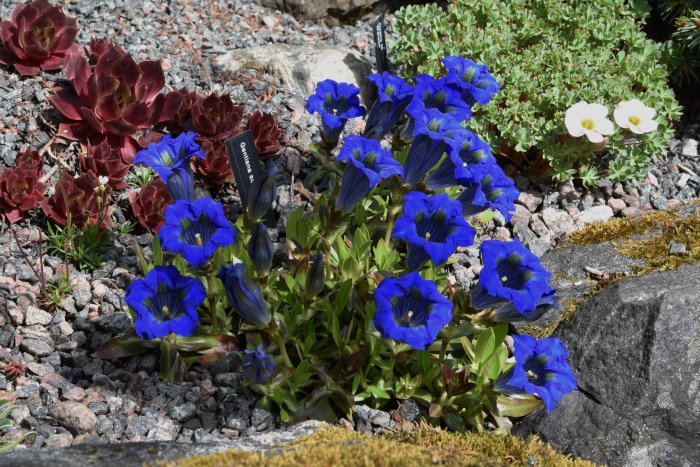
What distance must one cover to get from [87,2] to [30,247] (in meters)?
Answer: 2.29

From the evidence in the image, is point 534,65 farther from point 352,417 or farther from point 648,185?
point 352,417

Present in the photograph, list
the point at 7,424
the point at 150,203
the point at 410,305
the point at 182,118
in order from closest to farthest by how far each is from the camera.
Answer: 1. the point at 410,305
2. the point at 7,424
3. the point at 150,203
4. the point at 182,118

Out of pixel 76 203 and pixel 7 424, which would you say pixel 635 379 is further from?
pixel 76 203

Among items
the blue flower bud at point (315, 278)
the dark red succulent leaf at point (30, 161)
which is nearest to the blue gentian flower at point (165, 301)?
the blue flower bud at point (315, 278)

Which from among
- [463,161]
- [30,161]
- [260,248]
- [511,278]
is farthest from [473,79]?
[30,161]

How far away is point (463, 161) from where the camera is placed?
3.32m

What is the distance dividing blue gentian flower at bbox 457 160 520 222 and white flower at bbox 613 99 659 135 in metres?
1.71

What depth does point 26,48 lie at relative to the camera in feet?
14.4

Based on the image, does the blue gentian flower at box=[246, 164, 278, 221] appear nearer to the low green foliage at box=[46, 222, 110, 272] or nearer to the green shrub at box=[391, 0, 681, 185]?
the low green foliage at box=[46, 222, 110, 272]

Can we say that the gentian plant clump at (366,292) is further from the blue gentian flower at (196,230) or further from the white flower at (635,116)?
the white flower at (635,116)

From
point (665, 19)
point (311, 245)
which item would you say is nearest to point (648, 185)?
point (665, 19)

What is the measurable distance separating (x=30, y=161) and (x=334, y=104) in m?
1.53

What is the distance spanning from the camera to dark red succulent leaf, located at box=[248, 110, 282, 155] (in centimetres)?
429

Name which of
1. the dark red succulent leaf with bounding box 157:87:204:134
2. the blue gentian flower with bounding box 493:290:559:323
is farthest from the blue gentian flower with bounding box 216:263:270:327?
the dark red succulent leaf with bounding box 157:87:204:134
